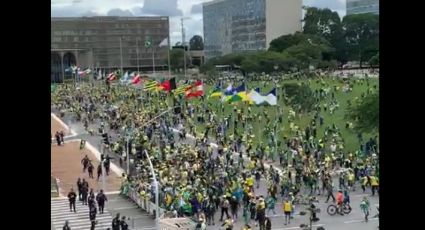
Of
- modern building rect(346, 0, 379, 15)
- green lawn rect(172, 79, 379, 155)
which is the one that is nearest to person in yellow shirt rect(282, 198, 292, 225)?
green lawn rect(172, 79, 379, 155)

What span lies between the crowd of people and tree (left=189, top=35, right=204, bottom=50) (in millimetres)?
78863

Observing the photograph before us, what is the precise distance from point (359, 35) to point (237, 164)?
58.1 meters

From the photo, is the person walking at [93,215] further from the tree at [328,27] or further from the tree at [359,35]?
the tree at [328,27]

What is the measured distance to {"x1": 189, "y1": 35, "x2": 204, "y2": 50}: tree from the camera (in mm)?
115312

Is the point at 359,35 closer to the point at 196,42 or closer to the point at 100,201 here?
the point at 196,42

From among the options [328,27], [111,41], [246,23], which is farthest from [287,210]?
[111,41]

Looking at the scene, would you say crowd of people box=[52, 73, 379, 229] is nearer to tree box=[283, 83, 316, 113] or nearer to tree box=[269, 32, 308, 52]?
tree box=[283, 83, 316, 113]

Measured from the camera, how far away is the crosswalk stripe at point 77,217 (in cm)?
1552

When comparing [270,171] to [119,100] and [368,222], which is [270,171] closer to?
[368,222]

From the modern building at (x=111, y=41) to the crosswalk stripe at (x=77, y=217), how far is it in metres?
74.5

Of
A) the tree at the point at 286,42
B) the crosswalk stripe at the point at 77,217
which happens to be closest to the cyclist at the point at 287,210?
the crosswalk stripe at the point at 77,217

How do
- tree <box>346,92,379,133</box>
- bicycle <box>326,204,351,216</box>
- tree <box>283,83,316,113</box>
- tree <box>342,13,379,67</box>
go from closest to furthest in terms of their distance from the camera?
bicycle <box>326,204,351,216</box>, tree <box>346,92,379,133</box>, tree <box>283,83,316,113</box>, tree <box>342,13,379,67</box>

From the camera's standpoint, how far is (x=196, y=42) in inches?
4646
